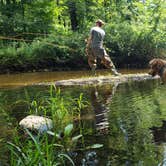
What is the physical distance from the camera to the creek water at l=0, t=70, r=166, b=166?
546 centimetres

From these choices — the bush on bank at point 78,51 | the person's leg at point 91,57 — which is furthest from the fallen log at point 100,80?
the bush on bank at point 78,51

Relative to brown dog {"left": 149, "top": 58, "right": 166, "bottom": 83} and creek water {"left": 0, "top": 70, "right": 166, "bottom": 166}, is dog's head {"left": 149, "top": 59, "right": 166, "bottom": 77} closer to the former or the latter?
brown dog {"left": 149, "top": 58, "right": 166, "bottom": 83}

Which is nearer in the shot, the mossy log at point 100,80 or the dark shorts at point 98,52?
the mossy log at point 100,80

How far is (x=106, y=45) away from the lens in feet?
68.1

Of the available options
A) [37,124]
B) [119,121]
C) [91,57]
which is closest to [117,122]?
[119,121]

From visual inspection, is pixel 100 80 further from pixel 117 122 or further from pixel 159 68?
pixel 117 122

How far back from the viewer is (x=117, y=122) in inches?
293

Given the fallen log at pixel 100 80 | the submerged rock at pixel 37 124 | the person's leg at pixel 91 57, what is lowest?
the fallen log at pixel 100 80

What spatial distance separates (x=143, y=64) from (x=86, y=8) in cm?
769

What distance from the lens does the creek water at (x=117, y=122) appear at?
5.46 metres

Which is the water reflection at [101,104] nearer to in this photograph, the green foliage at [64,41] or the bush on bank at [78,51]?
the green foliage at [64,41]

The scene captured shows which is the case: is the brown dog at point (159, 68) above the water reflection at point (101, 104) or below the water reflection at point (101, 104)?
above

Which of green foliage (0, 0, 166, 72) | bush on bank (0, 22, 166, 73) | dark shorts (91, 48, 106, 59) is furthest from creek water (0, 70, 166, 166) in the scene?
bush on bank (0, 22, 166, 73)

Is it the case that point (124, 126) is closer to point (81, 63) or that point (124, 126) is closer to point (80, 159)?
point (80, 159)
